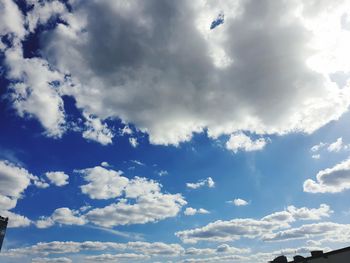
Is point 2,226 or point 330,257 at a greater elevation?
point 2,226

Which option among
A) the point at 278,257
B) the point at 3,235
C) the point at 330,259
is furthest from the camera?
the point at 3,235

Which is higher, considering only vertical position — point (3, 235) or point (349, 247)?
point (3, 235)

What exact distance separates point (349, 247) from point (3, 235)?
97988mm

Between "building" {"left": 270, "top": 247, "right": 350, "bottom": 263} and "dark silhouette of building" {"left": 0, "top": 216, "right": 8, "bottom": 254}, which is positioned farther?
"dark silhouette of building" {"left": 0, "top": 216, "right": 8, "bottom": 254}

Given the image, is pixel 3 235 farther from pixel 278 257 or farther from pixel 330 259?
pixel 330 259

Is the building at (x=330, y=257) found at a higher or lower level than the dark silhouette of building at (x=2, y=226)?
lower

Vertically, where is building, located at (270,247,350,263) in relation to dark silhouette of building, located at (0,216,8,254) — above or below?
below

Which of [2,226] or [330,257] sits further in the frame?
[2,226]

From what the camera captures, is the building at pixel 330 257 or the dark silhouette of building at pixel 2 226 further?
the dark silhouette of building at pixel 2 226

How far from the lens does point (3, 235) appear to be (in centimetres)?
9788

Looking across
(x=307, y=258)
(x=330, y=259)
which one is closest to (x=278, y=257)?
(x=307, y=258)

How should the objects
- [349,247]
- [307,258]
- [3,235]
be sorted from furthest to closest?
1. [3,235]
2. [307,258]
3. [349,247]

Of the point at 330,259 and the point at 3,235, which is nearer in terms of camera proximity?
the point at 330,259

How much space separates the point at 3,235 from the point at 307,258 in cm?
9106
